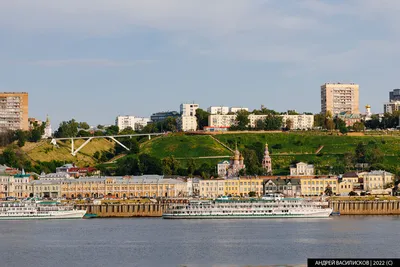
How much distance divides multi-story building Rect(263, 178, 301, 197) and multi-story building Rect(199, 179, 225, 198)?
265 inches

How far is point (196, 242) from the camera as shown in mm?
81750

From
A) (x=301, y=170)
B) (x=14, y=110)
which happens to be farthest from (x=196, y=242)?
(x=14, y=110)

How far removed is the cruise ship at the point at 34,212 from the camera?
124m

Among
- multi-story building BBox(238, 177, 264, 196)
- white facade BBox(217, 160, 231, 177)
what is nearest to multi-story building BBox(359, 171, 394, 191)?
multi-story building BBox(238, 177, 264, 196)

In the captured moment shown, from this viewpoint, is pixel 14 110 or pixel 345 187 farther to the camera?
pixel 14 110

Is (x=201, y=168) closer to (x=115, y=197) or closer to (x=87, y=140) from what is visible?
(x=115, y=197)

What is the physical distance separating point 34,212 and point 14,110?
Answer: 77878 millimetres

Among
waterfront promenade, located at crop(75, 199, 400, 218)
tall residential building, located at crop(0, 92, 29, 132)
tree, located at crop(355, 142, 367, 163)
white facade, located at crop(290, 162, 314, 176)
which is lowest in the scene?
waterfront promenade, located at crop(75, 199, 400, 218)

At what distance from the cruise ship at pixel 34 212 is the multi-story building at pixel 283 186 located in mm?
33487

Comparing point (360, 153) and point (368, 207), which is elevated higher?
point (360, 153)

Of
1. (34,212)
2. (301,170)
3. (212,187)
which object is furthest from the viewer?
(301,170)

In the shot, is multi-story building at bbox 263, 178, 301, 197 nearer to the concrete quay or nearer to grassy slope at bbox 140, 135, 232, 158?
the concrete quay

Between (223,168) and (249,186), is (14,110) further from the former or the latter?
(249,186)

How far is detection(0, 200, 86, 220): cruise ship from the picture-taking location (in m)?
124
